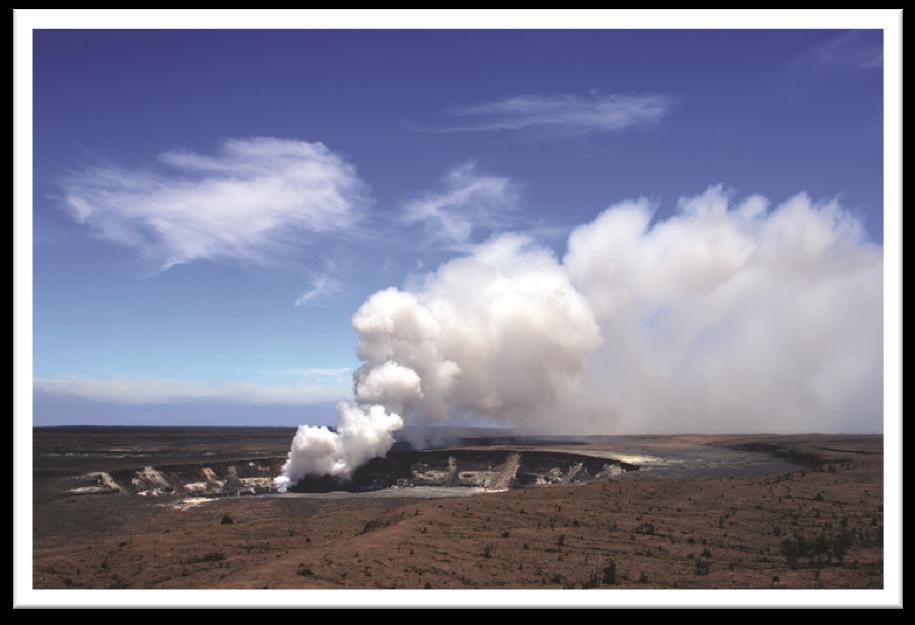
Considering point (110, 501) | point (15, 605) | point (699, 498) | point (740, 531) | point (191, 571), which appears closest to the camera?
point (15, 605)

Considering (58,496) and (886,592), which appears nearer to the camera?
(886,592)

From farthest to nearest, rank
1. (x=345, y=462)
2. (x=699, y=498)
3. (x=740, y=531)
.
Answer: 1. (x=345, y=462)
2. (x=699, y=498)
3. (x=740, y=531)

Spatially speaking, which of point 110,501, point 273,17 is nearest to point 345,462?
point 110,501

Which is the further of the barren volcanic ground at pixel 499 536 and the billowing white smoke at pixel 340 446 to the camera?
the billowing white smoke at pixel 340 446

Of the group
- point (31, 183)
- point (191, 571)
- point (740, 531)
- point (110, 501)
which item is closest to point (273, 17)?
point (31, 183)

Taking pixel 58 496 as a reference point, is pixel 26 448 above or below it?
above

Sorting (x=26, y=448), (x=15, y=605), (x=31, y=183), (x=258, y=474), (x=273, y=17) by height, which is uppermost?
(x=273, y=17)

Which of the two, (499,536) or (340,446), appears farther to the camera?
(340,446)

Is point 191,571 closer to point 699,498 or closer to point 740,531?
point 740,531

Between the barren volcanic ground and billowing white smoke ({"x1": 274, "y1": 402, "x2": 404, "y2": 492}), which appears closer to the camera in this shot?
the barren volcanic ground
